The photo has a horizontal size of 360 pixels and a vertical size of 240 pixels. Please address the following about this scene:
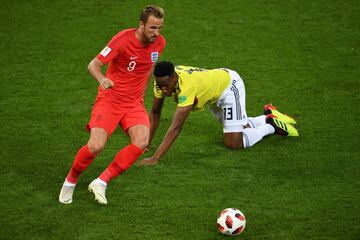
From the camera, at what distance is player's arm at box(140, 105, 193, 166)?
25.7 ft

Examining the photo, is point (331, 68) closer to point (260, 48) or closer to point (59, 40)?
point (260, 48)

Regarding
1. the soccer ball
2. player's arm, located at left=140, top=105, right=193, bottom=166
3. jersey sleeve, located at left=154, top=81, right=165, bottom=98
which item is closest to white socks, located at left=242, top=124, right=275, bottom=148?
player's arm, located at left=140, top=105, right=193, bottom=166

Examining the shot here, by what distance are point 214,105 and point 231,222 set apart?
9.51 ft

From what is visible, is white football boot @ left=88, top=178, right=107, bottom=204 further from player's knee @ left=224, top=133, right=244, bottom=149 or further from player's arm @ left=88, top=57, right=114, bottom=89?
player's knee @ left=224, top=133, right=244, bottom=149

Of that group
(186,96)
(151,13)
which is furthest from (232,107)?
(151,13)

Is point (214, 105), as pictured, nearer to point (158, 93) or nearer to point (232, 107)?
point (232, 107)

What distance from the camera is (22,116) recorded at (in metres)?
9.25

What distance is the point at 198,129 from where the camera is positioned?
30.3 feet

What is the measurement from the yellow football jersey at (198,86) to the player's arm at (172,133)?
9 centimetres

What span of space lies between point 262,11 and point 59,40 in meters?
4.33

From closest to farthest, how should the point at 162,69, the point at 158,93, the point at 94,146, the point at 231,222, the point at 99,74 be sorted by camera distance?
the point at 231,222 < the point at 99,74 < the point at 94,146 < the point at 162,69 < the point at 158,93

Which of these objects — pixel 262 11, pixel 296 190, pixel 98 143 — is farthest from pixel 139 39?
pixel 262 11

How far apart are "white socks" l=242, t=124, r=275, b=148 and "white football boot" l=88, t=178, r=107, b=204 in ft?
8.09

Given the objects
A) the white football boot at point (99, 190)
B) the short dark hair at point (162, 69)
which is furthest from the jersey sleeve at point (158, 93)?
the white football boot at point (99, 190)
